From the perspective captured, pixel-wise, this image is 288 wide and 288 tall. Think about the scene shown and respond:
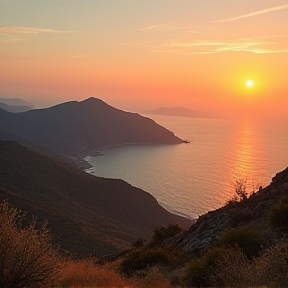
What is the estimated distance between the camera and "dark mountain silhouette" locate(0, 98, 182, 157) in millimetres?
168750

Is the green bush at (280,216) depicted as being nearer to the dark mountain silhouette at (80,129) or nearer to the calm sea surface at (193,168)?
the calm sea surface at (193,168)

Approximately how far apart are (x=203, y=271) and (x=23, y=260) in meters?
4.13

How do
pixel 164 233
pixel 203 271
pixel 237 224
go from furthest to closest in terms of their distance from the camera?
1. pixel 164 233
2. pixel 237 224
3. pixel 203 271

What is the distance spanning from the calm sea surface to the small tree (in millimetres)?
A: 62887

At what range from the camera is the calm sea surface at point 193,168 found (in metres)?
82.8

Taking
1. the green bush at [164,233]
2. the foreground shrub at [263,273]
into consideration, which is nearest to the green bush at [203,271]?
the foreground shrub at [263,273]

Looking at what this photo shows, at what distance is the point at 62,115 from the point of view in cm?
18888

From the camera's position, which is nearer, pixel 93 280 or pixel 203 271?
pixel 93 280

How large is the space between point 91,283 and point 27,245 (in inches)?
62.9

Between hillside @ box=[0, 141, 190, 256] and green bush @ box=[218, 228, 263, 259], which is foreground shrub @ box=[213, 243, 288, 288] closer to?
green bush @ box=[218, 228, 263, 259]

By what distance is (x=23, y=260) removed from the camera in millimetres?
6230

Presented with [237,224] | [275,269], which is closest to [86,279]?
[275,269]

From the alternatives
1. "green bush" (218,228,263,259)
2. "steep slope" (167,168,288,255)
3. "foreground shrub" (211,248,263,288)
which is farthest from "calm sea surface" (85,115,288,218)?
"foreground shrub" (211,248,263,288)

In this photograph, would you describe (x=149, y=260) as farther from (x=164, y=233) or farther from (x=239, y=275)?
(x=164, y=233)
